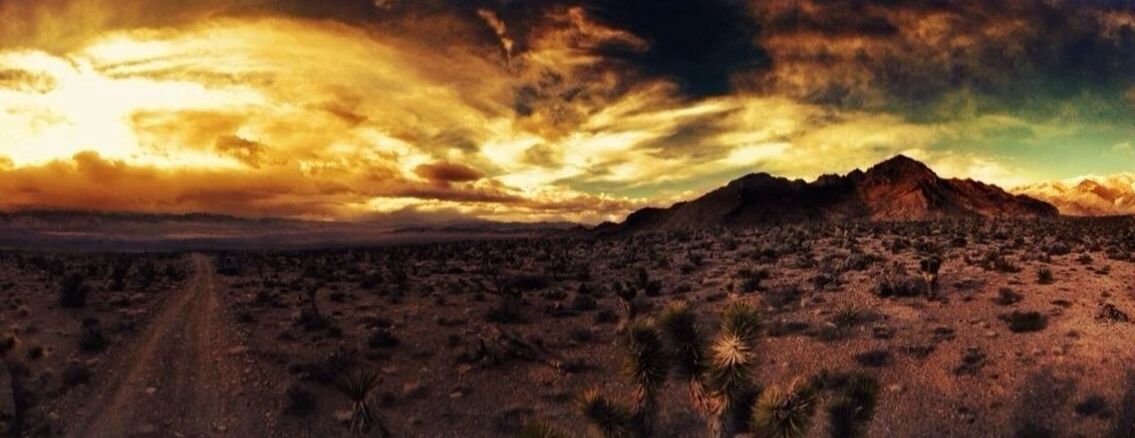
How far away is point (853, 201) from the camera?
Answer: 4200 inches

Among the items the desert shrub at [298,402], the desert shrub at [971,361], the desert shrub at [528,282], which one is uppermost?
the desert shrub at [528,282]

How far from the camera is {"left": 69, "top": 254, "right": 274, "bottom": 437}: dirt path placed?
17391mm

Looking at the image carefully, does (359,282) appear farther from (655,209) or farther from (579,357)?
(655,209)

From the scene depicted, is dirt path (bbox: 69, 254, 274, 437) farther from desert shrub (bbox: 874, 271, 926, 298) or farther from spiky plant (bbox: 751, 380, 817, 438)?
desert shrub (bbox: 874, 271, 926, 298)

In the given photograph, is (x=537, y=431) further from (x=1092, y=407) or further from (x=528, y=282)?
(x=528, y=282)

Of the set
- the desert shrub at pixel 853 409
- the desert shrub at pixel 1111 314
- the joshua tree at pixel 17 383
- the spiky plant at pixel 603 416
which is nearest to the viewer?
the spiky plant at pixel 603 416

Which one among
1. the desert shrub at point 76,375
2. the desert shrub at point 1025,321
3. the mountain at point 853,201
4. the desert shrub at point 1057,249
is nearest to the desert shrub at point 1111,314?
the desert shrub at point 1025,321

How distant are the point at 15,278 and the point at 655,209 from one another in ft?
333

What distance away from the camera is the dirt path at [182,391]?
17.4 metres

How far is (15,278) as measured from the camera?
39625 mm

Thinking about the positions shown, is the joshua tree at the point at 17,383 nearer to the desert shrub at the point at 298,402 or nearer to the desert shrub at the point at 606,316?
the desert shrub at the point at 298,402

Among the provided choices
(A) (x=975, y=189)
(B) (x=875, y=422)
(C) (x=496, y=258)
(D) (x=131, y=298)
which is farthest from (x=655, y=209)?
(B) (x=875, y=422)

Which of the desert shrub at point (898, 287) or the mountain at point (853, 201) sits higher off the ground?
the mountain at point (853, 201)

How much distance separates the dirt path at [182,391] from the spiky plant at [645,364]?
9182 mm
